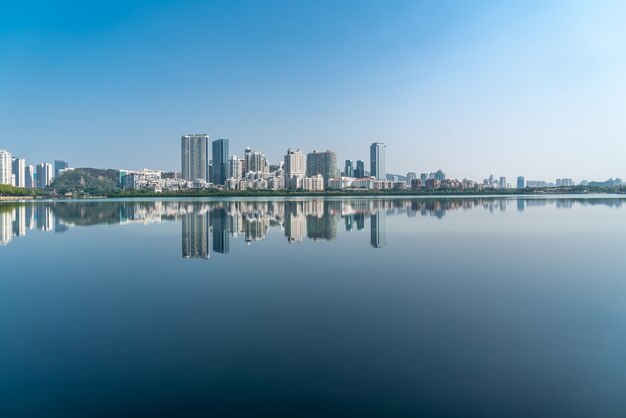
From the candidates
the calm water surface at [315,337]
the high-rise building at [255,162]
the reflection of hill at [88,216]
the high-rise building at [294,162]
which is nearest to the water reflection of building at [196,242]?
the calm water surface at [315,337]

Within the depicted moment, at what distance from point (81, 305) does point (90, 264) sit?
5.41 meters

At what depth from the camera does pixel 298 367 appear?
508 centimetres

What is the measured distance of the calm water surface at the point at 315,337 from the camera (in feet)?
14.4

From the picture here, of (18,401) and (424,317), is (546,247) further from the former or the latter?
(18,401)

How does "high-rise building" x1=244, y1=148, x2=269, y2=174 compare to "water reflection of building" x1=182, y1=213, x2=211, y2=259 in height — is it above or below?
above

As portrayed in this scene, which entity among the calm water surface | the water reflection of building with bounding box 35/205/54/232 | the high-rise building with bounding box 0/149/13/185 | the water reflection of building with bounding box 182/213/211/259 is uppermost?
the high-rise building with bounding box 0/149/13/185

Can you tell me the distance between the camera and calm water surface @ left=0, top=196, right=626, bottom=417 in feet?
14.4

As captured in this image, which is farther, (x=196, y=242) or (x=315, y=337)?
(x=196, y=242)

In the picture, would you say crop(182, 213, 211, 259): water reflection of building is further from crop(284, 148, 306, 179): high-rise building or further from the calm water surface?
crop(284, 148, 306, 179): high-rise building

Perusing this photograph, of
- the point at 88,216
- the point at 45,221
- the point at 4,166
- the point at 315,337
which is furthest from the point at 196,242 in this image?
the point at 4,166

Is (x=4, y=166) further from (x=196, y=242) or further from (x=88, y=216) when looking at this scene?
(x=196, y=242)

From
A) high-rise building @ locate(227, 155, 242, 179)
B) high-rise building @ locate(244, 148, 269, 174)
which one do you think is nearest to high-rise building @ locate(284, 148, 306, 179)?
high-rise building @ locate(244, 148, 269, 174)

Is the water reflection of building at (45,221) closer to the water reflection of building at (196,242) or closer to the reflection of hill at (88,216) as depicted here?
the reflection of hill at (88,216)

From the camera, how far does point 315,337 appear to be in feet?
20.1
